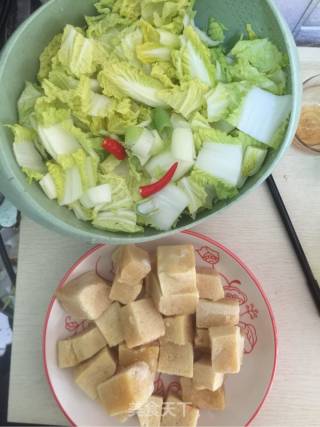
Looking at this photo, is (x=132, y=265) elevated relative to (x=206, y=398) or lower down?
elevated

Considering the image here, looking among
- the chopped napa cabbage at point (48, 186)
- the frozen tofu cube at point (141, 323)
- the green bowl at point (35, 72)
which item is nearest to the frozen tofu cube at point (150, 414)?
the frozen tofu cube at point (141, 323)

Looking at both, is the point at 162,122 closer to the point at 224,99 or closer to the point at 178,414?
the point at 224,99

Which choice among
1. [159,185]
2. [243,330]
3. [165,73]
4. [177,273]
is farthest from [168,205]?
[243,330]

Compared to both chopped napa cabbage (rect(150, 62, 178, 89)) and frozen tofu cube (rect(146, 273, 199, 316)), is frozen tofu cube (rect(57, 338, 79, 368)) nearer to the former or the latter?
frozen tofu cube (rect(146, 273, 199, 316))

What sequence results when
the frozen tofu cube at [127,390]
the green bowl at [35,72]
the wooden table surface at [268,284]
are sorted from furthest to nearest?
the wooden table surface at [268,284] < the frozen tofu cube at [127,390] < the green bowl at [35,72]

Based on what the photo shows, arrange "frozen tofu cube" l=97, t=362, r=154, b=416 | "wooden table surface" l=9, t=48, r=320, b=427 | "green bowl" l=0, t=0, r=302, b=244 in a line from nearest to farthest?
"green bowl" l=0, t=0, r=302, b=244 → "frozen tofu cube" l=97, t=362, r=154, b=416 → "wooden table surface" l=9, t=48, r=320, b=427

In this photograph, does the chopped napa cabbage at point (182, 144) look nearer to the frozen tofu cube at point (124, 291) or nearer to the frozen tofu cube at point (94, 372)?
the frozen tofu cube at point (124, 291)

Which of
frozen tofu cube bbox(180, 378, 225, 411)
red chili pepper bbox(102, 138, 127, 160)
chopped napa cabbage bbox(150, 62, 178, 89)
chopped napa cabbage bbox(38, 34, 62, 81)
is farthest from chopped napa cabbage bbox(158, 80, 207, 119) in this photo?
frozen tofu cube bbox(180, 378, 225, 411)
